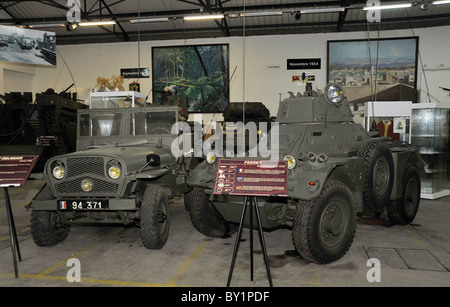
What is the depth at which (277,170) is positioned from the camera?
379 centimetres

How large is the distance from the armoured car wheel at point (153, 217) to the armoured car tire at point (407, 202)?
3.87 meters

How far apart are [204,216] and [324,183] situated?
78.0 inches

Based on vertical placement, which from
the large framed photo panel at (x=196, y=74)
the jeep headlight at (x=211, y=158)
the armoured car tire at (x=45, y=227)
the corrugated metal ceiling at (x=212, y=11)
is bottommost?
the armoured car tire at (x=45, y=227)

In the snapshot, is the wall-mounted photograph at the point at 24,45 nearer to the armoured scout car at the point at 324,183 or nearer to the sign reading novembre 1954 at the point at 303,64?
the sign reading novembre 1954 at the point at 303,64

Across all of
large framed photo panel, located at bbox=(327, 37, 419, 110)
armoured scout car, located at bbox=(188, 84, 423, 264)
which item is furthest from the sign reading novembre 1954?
armoured scout car, located at bbox=(188, 84, 423, 264)

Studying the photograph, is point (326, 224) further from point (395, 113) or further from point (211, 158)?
point (395, 113)

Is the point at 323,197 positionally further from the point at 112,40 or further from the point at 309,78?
the point at 112,40

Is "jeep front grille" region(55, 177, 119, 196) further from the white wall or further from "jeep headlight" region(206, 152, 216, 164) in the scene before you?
the white wall

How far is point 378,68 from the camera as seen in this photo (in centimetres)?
1477

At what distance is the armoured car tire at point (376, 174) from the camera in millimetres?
5192

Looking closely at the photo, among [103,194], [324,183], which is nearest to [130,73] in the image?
[103,194]

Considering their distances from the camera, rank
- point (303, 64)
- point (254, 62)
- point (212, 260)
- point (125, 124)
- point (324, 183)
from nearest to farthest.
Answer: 1. point (324, 183)
2. point (212, 260)
3. point (125, 124)
4. point (303, 64)
5. point (254, 62)

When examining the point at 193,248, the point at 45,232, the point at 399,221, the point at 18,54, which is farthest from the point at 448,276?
the point at 18,54

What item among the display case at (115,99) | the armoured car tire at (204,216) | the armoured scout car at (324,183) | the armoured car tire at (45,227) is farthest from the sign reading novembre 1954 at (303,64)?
the armoured car tire at (45,227)
